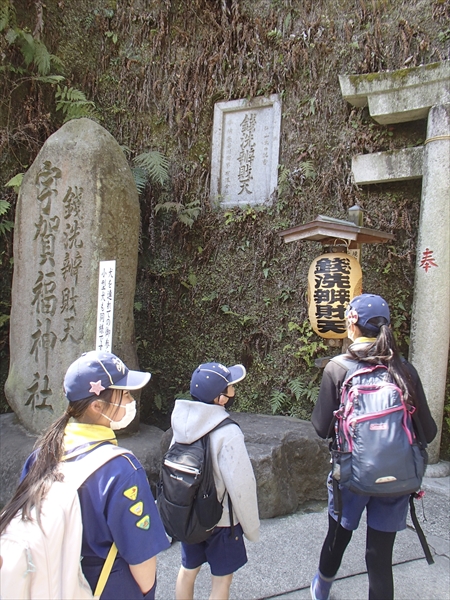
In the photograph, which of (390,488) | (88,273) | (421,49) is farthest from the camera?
(421,49)

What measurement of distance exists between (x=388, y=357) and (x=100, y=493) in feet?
5.14

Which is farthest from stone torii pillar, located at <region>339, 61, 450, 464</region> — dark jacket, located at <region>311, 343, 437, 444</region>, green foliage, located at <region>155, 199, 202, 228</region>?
green foliage, located at <region>155, 199, 202, 228</region>

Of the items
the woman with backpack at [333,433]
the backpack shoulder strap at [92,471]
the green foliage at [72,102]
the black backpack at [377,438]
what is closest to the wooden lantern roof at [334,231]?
the woman with backpack at [333,433]

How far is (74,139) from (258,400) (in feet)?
12.8

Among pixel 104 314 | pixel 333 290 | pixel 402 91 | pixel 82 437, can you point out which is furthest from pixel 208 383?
pixel 402 91

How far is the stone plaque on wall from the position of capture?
6352mm

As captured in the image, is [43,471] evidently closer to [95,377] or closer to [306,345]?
[95,377]

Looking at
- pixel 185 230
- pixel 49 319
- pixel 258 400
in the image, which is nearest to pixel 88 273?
pixel 49 319

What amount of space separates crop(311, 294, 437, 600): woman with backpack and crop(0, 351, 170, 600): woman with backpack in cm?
122

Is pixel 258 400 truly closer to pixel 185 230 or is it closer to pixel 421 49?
pixel 185 230

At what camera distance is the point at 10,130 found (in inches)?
254

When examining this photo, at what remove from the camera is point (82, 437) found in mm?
1679

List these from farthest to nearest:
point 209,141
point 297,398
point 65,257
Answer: point 209,141
point 297,398
point 65,257

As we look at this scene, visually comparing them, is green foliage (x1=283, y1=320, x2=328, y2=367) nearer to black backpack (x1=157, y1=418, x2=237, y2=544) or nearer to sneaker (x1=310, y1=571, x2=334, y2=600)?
sneaker (x1=310, y1=571, x2=334, y2=600)
